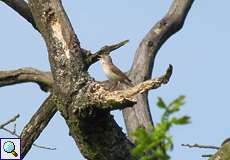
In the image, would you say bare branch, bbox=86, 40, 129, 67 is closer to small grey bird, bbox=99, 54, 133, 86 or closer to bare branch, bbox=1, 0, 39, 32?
small grey bird, bbox=99, 54, 133, 86

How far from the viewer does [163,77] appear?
3490 millimetres

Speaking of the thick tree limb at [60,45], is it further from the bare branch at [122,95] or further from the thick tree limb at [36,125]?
the thick tree limb at [36,125]

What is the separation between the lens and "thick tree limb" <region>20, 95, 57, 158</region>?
19.1ft

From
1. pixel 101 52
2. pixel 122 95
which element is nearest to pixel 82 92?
pixel 122 95

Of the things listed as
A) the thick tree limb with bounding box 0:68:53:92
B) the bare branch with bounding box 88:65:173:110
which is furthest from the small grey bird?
the bare branch with bounding box 88:65:173:110

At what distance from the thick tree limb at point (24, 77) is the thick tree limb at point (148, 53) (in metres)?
0.91

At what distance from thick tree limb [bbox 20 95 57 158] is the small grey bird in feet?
2.23

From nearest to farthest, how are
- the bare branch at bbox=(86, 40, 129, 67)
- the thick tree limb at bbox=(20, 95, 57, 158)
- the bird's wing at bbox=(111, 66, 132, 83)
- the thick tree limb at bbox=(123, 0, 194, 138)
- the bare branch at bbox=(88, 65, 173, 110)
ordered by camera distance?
1. the bare branch at bbox=(88, 65, 173, 110)
2. the bare branch at bbox=(86, 40, 129, 67)
3. the thick tree limb at bbox=(20, 95, 57, 158)
4. the thick tree limb at bbox=(123, 0, 194, 138)
5. the bird's wing at bbox=(111, 66, 132, 83)

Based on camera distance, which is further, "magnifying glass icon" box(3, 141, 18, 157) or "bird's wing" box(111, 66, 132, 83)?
"bird's wing" box(111, 66, 132, 83)

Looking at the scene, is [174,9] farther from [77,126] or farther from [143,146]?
[143,146]

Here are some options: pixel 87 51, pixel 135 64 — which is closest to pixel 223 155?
pixel 87 51

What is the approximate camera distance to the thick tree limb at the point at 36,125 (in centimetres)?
584

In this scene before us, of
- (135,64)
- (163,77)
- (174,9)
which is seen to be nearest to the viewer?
(163,77)

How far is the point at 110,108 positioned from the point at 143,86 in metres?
0.24
